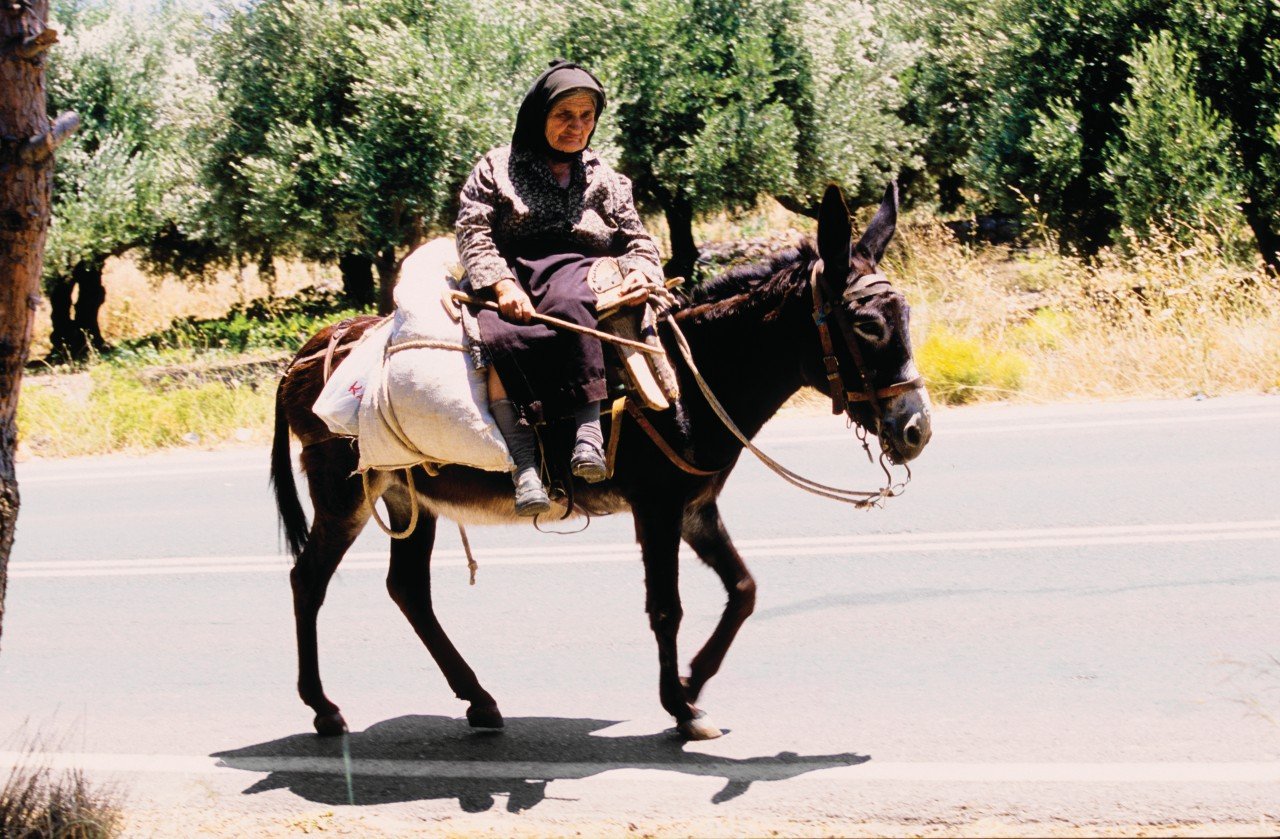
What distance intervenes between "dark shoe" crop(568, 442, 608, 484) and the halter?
35.6 inches

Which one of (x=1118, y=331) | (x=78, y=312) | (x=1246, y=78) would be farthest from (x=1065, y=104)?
(x=78, y=312)

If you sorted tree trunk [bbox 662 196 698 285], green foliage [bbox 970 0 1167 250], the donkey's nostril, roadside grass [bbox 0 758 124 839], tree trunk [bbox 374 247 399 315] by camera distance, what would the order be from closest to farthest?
roadside grass [bbox 0 758 124 839], the donkey's nostril, green foliage [bbox 970 0 1167 250], tree trunk [bbox 374 247 399 315], tree trunk [bbox 662 196 698 285]

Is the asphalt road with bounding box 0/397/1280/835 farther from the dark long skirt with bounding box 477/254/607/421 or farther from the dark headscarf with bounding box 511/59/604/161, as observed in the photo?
the dark headscarf with bounding box 511/59/604/161

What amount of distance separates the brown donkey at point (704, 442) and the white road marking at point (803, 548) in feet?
7.70

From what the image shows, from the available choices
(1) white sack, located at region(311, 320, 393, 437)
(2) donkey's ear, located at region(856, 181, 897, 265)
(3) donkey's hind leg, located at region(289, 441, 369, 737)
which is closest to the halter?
(2) donkey's ear, located at region(856, 181, 897, 265)

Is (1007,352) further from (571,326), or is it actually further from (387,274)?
(387,274)

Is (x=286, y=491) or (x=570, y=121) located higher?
(x=570, y=121)

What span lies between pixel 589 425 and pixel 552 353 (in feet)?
1.01

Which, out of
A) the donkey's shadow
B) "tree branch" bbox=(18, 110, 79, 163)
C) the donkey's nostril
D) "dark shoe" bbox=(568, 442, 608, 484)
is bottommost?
the donkey's shadow

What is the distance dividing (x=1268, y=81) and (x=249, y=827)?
13185mm

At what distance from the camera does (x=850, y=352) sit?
201 inches

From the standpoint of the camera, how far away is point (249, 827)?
15.9ft

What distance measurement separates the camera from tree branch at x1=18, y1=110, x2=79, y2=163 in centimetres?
405

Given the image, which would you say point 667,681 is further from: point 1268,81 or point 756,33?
point 756,33
